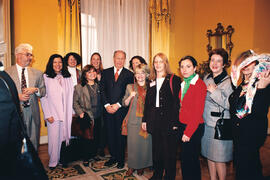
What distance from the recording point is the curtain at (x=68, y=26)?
4.20 meters

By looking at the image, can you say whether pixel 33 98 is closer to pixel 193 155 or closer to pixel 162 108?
pixel 162 108

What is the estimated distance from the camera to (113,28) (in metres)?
4.90

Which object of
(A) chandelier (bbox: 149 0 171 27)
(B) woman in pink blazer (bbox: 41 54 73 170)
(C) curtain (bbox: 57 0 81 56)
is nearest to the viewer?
(B) woman in pink blazer (bbox: 41 54 73 170)

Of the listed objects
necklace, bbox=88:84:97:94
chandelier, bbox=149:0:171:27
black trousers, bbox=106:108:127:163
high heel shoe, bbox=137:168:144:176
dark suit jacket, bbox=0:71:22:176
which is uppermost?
chandelier, bbox=149:0:171:27

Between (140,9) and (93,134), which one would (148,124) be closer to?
(93,134)

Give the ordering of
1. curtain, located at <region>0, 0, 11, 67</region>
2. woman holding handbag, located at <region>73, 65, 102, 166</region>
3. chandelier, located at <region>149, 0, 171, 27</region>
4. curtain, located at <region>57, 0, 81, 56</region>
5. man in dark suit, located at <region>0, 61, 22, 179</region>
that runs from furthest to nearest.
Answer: chandelier, located at <region>149, 0, 171, 27</region>
curtain, located at <region>57, 0, 81, 56</region>
curtain, located at <region>0, 0, 11, 67</region>
woman holding handbag, located at <region>73, 65, 102, 166</region>
man in dark suit, located at <region>0, 61, 22, 179</region>

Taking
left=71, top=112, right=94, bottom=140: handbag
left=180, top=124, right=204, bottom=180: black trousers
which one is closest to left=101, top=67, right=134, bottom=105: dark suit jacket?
left=71, top=112, right=94, bottom=140: handbag

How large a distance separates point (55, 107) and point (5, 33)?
5.83ft

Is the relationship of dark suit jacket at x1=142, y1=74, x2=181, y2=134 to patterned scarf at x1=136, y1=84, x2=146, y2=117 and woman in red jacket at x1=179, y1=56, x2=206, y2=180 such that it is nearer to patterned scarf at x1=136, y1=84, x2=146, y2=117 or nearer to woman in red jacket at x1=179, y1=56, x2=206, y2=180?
woman in red jacket at x1=179, y1=56, x2=206, y2=180

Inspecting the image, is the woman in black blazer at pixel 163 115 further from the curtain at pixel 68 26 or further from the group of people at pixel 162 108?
the curtain at pixel 68 26

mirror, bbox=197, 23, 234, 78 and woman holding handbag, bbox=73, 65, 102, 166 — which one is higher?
mirror, bbox=197, 23, 234, 78

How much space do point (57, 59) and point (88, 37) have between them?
70.5 inches

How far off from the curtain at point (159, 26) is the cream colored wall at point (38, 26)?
237 cm

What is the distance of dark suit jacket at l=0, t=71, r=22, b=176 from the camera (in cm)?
103
